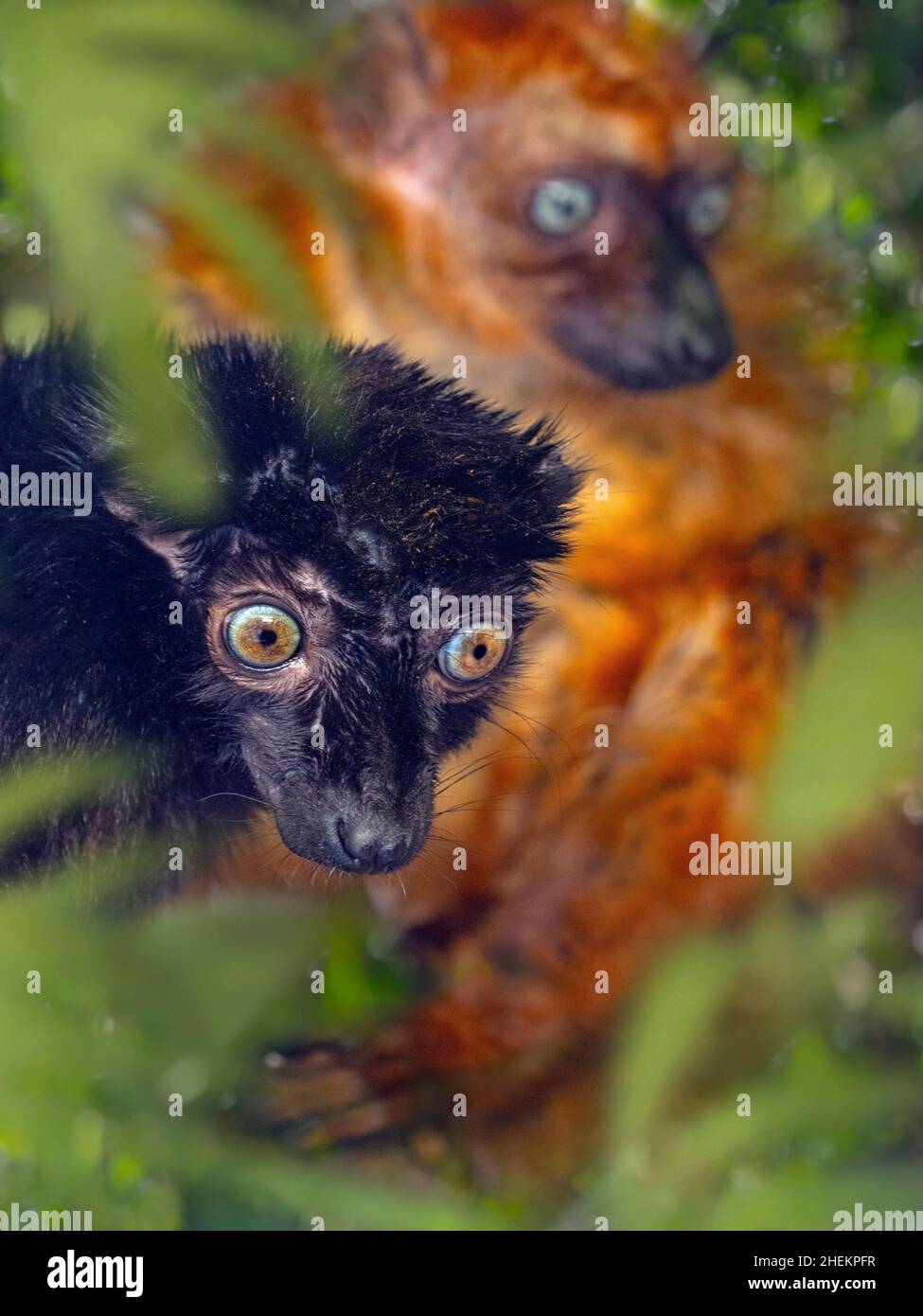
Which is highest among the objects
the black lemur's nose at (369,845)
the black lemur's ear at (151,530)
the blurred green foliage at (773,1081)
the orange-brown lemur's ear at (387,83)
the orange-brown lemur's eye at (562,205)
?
the orange-brown lemur's ear at (387,83)

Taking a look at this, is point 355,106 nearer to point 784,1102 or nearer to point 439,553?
point 439,553

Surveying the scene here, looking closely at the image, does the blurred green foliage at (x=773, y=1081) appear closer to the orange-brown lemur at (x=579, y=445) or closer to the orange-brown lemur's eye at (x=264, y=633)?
the orange-brown lemur at (x=579, y=445)

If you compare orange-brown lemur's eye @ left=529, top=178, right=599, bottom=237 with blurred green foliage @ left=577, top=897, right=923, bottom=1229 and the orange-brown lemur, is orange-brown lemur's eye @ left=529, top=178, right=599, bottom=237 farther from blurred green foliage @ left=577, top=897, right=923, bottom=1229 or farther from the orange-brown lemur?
blurred green foliage @ left=577, top=897, right=923, bottom=1229

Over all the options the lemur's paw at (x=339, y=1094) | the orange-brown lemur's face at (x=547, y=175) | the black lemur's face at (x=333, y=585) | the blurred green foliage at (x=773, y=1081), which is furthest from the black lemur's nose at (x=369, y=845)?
the orange-brown lemur's face at (x=547, y=175)

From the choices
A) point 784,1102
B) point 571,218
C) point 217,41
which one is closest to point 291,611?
point 571,218

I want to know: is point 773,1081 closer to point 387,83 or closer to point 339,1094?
point 339,1094

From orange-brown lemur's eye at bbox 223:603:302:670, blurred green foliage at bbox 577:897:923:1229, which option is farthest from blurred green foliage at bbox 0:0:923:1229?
orange-brown lemur's eye at bbox 223:603:302:670
